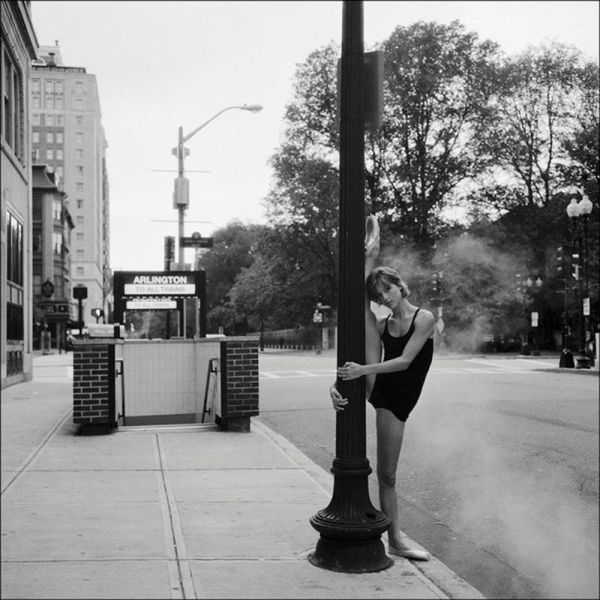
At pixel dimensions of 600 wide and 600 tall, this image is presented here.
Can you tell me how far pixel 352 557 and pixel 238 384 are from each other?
4.56 meters

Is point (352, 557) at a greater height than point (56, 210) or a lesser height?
lesser

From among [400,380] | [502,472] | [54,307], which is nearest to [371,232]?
[400,380]

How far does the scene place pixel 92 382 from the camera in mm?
7660

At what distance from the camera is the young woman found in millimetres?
3365

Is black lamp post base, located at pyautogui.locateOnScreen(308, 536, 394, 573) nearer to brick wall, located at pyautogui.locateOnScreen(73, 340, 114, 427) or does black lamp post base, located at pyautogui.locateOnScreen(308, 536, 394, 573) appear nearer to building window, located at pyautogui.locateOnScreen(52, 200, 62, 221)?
building window, located at pyautogui.locateOnScreen(52, 200, 62, 221)

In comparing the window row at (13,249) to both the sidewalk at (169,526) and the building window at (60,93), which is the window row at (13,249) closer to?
the sidewalk at (169,526)

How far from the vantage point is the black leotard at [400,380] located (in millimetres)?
3430

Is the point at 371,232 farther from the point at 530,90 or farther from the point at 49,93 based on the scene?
the point at 530,90

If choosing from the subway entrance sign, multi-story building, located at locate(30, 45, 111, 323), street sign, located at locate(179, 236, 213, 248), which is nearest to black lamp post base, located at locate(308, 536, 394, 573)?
multi-story building, located at locate(30, 45, 111, 323)

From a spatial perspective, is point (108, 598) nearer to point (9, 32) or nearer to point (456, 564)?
point (456, 564)

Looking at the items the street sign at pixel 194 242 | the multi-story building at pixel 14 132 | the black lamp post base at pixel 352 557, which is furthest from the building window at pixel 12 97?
the street sign at pixel 194 242

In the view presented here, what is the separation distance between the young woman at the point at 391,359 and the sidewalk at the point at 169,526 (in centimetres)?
55

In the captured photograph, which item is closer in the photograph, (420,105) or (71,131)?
(71,131)

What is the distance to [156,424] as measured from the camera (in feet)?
27.7
